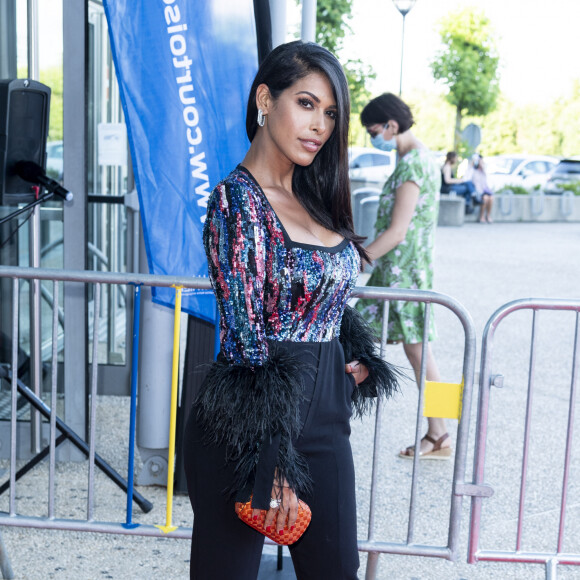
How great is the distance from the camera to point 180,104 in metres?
3.57

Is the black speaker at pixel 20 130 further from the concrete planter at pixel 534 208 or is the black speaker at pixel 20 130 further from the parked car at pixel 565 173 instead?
the parked car at pixel 565 173

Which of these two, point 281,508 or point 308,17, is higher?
point 308,17

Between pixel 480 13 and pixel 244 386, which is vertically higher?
pixel 480 13

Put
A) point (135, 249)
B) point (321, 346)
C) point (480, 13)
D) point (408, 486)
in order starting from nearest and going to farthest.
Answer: point (321, 346) → point (408, 486) → point (135, 249) → point (480, 13)

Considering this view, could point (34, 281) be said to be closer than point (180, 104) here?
No

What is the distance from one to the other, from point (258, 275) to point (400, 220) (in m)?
2.93

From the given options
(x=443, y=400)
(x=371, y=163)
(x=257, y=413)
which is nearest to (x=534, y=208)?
(x=371, y=163)

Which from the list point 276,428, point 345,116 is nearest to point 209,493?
point 276,428

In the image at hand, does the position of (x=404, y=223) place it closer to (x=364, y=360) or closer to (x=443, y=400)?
(x=443, y=400)

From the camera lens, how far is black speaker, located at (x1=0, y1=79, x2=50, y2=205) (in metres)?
3.96

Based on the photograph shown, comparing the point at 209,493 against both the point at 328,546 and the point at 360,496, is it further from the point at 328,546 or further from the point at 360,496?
the point at 360,496

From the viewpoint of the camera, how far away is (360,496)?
14.8 ft

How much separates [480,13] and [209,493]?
3407 centimetres

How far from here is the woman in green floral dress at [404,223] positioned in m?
4.74
